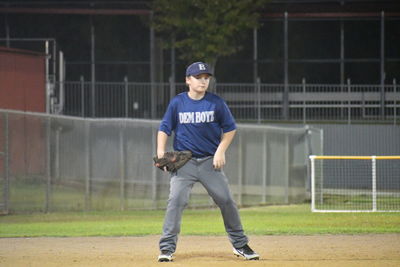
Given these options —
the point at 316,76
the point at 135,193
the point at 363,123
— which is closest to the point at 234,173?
the point at 135,193

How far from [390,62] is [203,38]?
7.50m

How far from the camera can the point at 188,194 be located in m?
11.4

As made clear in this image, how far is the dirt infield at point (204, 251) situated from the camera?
11570 mm

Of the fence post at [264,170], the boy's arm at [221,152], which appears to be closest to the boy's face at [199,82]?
the boy's arm at [221,152]

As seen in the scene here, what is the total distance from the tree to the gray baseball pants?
78.4 ft

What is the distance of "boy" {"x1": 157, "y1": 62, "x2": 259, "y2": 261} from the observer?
1133 centimetres

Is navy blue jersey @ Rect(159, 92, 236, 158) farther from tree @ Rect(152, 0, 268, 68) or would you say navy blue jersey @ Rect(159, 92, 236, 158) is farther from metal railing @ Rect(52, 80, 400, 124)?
tree @ Rect(152, 0, 268, 68)

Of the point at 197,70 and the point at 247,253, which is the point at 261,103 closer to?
the point at 247,253

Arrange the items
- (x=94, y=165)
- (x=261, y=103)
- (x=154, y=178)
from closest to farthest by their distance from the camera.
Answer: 1. (x=94, y=165)
2. (x=154, y=178)
3. (x=261, y=103)

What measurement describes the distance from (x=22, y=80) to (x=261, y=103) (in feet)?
27.8

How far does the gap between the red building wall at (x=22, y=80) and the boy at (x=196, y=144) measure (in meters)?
18.3

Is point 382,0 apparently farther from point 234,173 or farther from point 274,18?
point 234,173

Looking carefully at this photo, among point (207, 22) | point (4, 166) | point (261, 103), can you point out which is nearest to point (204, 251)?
point (4, 166)

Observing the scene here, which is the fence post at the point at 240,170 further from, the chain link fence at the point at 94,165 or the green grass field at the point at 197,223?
the green grass field at the point at 197,223
